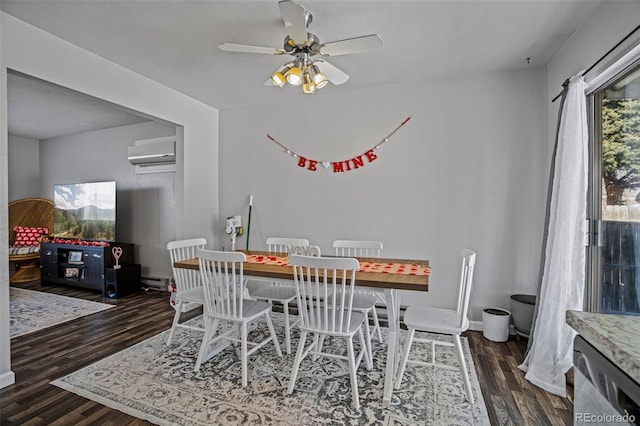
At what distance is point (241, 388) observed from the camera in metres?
2.13

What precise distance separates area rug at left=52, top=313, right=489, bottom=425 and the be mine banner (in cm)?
196

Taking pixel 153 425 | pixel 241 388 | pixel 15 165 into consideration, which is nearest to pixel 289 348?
pixel 241 388

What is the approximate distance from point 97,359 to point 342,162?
9.64 ft

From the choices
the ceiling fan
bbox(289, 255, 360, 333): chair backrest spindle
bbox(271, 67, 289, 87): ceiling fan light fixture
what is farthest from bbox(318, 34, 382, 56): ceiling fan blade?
bbox(289, 255, 360, 333): chair backrest spindle

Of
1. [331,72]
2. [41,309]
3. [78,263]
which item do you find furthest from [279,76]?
[78,263]

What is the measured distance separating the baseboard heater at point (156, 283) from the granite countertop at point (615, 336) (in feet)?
16.2

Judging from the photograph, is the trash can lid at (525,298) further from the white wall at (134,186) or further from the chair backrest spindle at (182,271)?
the white wall at (134,186)

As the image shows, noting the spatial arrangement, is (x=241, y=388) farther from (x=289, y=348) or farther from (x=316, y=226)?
(x=316, y=226)

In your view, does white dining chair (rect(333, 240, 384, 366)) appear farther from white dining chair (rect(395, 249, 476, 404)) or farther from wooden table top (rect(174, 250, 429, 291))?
white dining chair (rect(395, 249, 476, 404))

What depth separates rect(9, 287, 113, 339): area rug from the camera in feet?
10.7

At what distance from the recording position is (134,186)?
5.01 metres

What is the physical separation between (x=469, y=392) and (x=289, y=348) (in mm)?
1367

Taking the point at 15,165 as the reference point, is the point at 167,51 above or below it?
above

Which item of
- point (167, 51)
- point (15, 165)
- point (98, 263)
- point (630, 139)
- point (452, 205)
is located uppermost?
point (167, 51)
